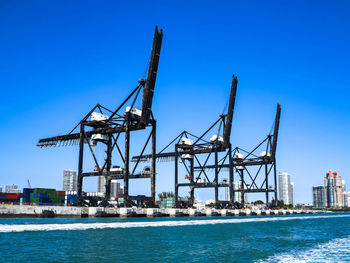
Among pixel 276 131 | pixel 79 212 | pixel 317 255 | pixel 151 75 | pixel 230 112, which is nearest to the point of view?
pixel 317 255

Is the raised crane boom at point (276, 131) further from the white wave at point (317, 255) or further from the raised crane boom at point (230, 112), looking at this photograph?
the white wave at point (317, 255)

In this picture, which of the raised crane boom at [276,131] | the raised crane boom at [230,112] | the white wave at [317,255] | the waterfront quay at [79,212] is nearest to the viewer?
the white wave at [317,255]

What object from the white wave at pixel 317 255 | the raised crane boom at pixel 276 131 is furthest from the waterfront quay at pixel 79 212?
the raised crane boom at pixel 276 131

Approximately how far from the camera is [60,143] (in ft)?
178

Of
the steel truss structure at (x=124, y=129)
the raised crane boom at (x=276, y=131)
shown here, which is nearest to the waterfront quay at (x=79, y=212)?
the steel truss structure at (x=124, y=129)

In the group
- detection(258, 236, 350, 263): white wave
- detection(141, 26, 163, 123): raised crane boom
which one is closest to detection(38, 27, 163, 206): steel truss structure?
detection(141, 26, 163, 123): raised crane boom

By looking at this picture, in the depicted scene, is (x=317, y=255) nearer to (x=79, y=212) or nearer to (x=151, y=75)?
(x=79, y=212)

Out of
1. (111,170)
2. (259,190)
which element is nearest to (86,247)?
(111,170)

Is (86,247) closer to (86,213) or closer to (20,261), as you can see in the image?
(20,261)

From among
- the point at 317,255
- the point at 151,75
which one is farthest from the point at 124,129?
the point at 317,255

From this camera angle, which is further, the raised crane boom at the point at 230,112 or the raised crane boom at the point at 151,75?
the raised crane boom at the point at 230,112

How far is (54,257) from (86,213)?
28.1 meters

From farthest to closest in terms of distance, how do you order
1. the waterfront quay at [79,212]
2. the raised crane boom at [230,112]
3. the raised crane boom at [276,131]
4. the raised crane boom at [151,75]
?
1. the raised crane boom at [276,131]
2. the raised crane boom at [230,112]
3. the raised crane boom at [151,75]
4. the waterfront quay at [79,212]

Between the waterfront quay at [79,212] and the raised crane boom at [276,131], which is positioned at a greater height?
the raised crane boom at [276,131]
